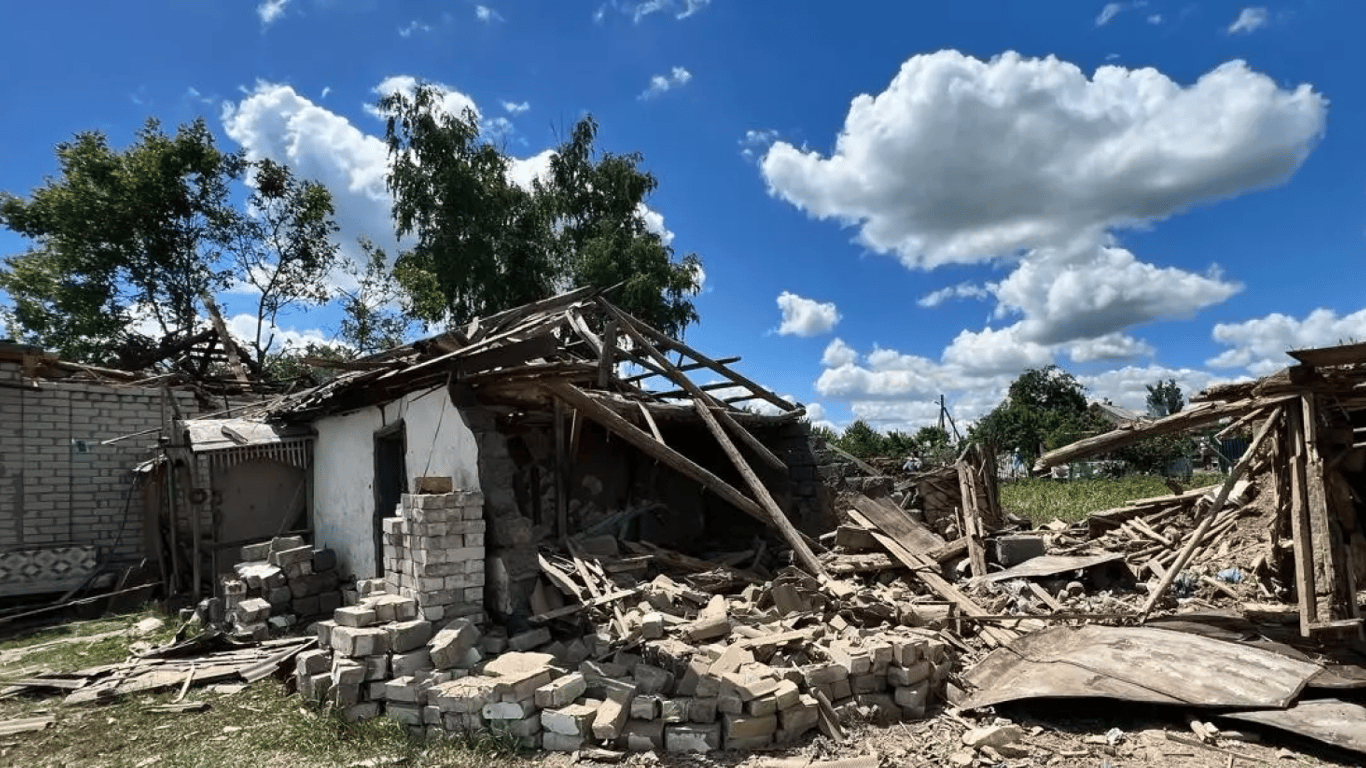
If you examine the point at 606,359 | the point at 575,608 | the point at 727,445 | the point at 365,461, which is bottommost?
the point at 575,608

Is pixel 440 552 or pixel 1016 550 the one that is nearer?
pixel 440 552

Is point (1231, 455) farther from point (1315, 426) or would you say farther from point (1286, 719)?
point (1286, 719)

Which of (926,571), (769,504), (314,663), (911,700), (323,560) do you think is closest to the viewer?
(911,700)

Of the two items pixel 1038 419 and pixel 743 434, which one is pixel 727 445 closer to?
pixel 743 434

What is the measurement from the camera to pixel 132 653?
836 cm

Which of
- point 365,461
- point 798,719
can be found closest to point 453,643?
point 798,719

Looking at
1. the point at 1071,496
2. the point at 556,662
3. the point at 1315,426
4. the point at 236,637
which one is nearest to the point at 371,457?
the point at 236,637

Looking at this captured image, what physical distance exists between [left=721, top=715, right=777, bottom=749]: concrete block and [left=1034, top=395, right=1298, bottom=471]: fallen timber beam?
11.3 ft

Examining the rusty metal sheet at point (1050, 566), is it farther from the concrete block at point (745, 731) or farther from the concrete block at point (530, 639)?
the concrete block at point (530, 639)

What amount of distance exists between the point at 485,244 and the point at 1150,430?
57.7 ft

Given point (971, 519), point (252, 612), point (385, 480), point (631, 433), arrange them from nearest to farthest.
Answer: point (631, 433) → point (252, 612) → point (385, 480) → point (971, 519)

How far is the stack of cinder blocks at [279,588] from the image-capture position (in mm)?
8414

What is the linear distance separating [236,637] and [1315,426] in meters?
11.0

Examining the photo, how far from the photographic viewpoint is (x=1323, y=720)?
16.5ft
